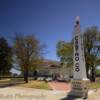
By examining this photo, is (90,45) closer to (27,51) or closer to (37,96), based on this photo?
(27,51)

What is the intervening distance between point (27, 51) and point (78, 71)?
19.2m

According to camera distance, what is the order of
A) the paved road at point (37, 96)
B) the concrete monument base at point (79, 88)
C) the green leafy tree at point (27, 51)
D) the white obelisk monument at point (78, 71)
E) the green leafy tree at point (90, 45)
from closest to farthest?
1. the paved road at point (37, 96)
2. the concrete monument base at point (79, 88)
3. the white obelisk monument at point (78, 71)
4. the green leafy tree at point (27, 51)
5. the green leafy tree at point (90, 45)

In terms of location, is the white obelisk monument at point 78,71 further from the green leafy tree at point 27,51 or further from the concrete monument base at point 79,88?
the green leafy tree at point 27,51

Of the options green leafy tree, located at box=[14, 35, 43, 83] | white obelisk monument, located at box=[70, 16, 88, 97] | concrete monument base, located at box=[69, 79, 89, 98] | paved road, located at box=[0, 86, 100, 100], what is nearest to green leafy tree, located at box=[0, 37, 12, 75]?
green leafy tree, located at box=[14, 35, 43, 83]

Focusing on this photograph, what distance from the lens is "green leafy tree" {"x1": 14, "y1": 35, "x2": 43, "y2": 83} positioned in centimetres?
3697

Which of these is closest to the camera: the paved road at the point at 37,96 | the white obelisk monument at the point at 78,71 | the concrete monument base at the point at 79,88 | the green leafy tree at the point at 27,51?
the paved road at the point at 37,96

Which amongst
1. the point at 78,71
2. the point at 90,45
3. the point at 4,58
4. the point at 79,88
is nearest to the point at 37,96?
the point at 79,88

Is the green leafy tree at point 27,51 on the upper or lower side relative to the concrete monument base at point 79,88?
upper

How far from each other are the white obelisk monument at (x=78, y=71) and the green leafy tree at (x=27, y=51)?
721 inches

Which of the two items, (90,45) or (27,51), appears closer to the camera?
(27,51)

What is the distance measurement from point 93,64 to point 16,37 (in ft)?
59.0

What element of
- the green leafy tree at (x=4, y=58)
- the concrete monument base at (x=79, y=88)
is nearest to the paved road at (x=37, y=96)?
the concrete monument base at (x=79, y=88)

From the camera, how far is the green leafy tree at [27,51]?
Answer: 121 ft

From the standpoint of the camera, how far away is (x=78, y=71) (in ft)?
62.2
